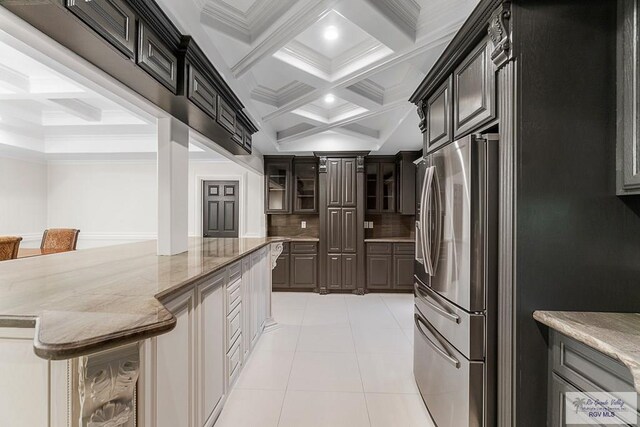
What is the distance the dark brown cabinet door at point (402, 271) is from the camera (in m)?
5.11

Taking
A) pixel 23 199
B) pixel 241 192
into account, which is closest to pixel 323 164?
pixel 241 192

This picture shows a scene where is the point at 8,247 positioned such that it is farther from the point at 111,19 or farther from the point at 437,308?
the point at 437,308

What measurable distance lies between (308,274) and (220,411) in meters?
3.27

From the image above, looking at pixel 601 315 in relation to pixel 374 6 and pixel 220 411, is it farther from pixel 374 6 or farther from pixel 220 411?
pixel 220 411

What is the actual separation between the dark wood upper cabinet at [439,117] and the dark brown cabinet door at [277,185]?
11.1ft

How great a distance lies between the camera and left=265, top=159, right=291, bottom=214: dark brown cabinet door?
17.6 ft

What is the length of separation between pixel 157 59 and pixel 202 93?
0.47m

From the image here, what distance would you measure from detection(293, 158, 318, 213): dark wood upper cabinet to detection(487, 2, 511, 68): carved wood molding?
417 centimetres

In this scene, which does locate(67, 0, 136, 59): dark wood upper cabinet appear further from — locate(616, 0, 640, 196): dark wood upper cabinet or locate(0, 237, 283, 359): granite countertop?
locate(616, 0, 640, 196): dark wood upper cabinet

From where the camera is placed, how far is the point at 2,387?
937 mm

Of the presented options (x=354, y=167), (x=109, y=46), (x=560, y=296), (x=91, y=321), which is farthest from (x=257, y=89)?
(x=560, y=296)

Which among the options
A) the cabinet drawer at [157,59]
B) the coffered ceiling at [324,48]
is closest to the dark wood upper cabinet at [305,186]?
the coffered ceiling at [324,48]

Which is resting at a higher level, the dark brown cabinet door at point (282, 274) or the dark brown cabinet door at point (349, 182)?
the dark brown cabinet door at point (349, 182)

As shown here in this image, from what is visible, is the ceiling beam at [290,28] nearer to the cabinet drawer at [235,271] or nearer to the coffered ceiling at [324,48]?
the coffered ceiling at [324,48]
